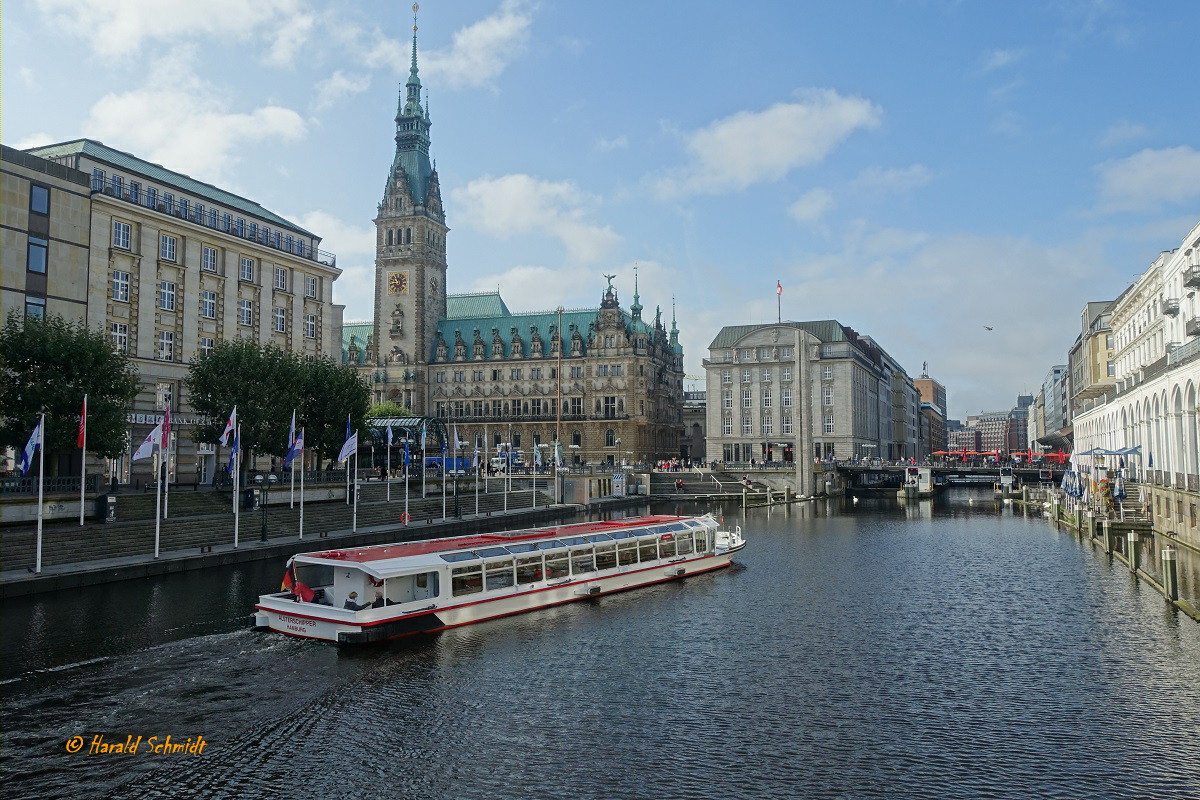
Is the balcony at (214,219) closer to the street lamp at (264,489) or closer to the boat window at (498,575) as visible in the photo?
the street lamp at (264,489)

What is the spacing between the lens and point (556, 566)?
43.1m

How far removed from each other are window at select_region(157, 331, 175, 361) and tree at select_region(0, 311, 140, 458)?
1682 cm

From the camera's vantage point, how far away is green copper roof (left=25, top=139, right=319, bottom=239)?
2864 inches

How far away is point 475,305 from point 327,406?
4210 inches

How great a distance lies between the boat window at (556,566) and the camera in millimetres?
42531

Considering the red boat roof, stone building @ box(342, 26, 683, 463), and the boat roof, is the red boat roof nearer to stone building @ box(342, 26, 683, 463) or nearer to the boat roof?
the boat roof

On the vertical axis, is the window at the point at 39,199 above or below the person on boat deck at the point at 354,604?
above

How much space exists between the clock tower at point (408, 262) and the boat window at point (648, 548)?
12446 centimetres

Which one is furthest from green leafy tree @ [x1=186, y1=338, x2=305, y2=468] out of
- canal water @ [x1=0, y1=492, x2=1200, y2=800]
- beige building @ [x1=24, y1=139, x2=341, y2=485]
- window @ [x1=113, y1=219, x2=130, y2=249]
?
canal water @ [x1=0, y1=492, x2=1200, y2=800]

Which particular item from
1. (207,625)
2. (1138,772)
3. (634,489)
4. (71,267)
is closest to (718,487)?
(634,489)

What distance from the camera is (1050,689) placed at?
2784 centimetres

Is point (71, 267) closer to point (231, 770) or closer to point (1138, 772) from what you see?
point (231, 770)

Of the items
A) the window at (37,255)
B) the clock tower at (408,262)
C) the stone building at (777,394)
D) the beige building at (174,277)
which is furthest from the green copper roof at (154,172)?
the stone building at (777,394)

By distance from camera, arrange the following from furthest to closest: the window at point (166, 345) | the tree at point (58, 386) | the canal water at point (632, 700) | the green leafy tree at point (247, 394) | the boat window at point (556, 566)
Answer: the window at point (166, 345) → the green leafy tree at point (247, 394) → the tree at point (58, 386) → the boat window at point (556, 566) → the canal water at point (632, 700)
